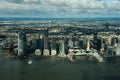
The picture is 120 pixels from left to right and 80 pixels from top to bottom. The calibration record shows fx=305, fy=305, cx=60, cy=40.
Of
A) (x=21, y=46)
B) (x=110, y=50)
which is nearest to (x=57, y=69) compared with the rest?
(x=21, y=46)

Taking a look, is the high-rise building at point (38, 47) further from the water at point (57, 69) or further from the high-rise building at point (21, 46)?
the water at point (57, 69)

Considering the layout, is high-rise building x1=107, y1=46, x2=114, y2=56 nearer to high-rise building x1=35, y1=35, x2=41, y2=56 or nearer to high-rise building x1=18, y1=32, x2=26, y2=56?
high-rise building x1=35, y1=35, x2=41, y2=56

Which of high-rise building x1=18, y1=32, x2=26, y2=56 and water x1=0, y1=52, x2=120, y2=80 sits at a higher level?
high-rise building x1=18, y1=32, x2=26, y2=56

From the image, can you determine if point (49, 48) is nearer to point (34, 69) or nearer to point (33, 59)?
point (33, 59)

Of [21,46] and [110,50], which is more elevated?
[21,46]

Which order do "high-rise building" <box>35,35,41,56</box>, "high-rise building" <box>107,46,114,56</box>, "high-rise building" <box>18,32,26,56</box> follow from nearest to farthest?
"high-rise building" <box>18,32,26,56</box>, "high-rise building" <box>35,35,41,56</box>, "high-rise building" <box>107,46,114,56</box>

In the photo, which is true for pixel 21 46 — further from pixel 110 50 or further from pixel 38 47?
pixel 110 50

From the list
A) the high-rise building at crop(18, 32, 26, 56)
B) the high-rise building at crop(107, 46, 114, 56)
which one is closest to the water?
the high-rise building at crop(18, 32, 26, 56)

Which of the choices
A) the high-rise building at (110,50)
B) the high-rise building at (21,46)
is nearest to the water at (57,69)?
the high-rise building at (21,46)

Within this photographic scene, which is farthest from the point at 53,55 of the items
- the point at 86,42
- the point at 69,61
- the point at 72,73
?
the point at 72,73
